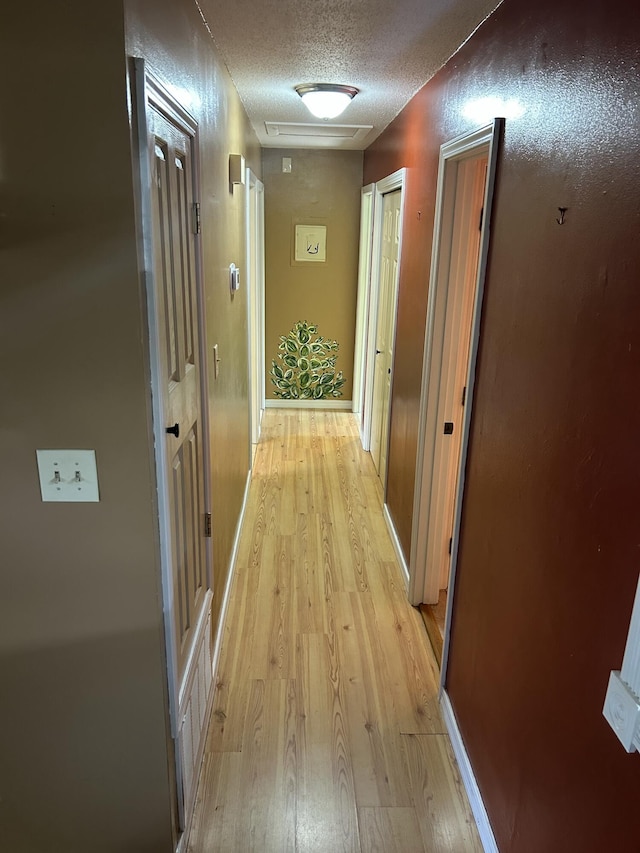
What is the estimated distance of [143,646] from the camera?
4.80ft

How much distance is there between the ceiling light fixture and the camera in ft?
9.06

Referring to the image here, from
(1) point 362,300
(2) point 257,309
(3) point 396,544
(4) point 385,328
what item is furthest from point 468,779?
(1) point 362,300

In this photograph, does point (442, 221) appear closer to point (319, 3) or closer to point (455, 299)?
point (455, 299)

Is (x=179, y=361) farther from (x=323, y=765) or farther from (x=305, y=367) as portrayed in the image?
(x=305, y=367)

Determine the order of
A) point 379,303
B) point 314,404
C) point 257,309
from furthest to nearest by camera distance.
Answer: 1. point 314,404
2. point 257,309
3. point 379,303

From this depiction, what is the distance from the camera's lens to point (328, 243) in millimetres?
5449

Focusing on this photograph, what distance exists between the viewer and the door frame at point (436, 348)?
1.84m

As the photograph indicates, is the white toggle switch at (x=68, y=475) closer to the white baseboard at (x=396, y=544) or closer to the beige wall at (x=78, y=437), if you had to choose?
the beige wall at (x=78, y=437)

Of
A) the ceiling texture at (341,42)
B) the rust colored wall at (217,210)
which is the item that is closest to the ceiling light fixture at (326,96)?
the ceiling texture at (341,42)

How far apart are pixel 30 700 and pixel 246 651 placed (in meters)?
1.20

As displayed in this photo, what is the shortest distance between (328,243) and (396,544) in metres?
3.14

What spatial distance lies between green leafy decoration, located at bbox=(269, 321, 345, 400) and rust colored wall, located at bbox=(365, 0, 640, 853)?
12.3 feet

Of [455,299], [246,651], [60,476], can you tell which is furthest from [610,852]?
[455,299]

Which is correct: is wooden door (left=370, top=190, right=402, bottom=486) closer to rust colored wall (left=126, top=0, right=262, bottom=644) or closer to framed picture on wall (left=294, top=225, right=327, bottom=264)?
rust colored wall (left=126, top=0, right=262, bottom=644)
